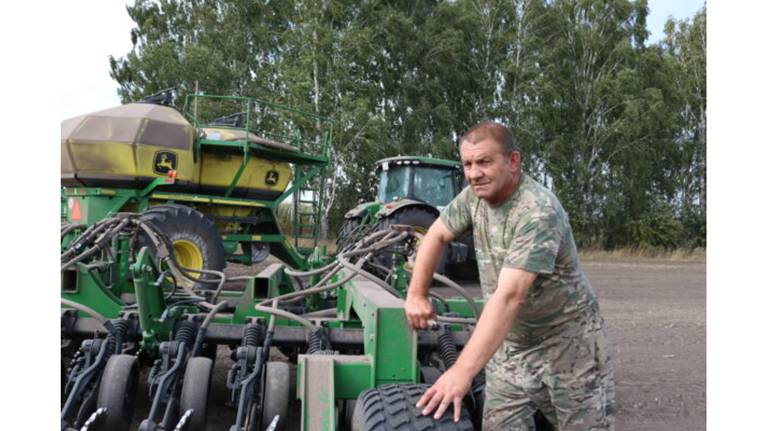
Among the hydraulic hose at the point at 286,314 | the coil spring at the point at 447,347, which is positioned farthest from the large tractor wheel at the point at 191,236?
the coil spring at the point at 447,347

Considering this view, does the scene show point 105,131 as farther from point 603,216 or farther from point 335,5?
point 603,216

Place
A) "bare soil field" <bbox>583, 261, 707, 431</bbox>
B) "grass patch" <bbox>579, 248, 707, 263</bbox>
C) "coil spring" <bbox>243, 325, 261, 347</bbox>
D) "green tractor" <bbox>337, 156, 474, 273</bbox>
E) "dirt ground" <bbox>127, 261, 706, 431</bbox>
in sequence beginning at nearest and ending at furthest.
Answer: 1. "coil spring" <bbox>243, 325, 261, 347</bbox>
2. "dirt ground" <bbox>127, 261, 706, 431</bbox>
3. "bare soil field" <bbox>583, 261, 707, 431</bbox>
4. "green tractor" <bbox>337, 156, 474, 273</bbox>
5. "grass patch" <bbox>579, 248, 707, 263</bbox>

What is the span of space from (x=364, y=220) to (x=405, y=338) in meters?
6.76

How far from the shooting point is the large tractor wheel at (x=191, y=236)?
666 cm

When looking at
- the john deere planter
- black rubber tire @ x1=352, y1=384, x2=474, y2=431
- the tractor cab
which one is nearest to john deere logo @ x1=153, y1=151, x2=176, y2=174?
the john deere planter

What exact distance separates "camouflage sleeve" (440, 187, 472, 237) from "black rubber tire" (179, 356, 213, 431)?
1461 millimetres

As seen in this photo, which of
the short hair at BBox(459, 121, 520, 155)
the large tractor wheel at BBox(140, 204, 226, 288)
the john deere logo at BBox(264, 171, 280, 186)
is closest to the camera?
the short hair at BBox(459, 121, 520, 155)

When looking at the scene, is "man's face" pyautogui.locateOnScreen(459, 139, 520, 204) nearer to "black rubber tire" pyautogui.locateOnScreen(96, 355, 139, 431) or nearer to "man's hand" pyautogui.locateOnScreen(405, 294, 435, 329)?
"man's hand" pyautogui.locateOnScreen(405, 294, 435, 329)

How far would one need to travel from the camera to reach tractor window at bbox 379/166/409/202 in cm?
995

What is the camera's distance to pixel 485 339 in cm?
195

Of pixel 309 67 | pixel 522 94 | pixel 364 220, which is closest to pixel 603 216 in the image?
pixel 522 94

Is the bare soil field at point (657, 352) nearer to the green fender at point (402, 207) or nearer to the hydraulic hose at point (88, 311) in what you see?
the green fender at point (402, 207)

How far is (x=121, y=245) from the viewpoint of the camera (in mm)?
4574

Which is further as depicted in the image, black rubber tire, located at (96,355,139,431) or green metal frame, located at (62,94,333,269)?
green metal frame, located at (62,94,333,269)
